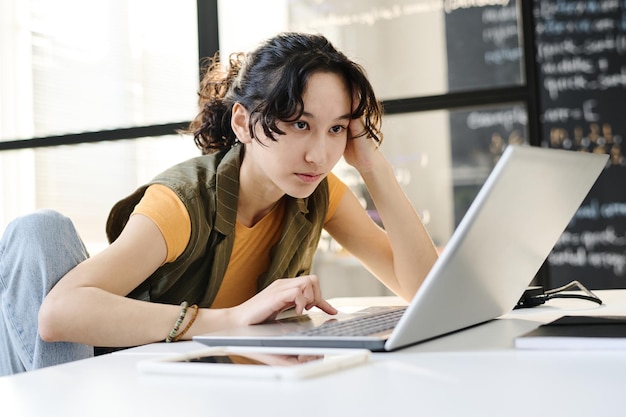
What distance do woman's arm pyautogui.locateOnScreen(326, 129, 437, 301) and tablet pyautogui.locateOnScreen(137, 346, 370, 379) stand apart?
2.91ft

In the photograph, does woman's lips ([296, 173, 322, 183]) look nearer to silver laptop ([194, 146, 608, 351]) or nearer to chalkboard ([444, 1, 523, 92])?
silver laptop ([194, 146, 608, 351])

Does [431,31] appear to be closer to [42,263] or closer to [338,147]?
[338,147]

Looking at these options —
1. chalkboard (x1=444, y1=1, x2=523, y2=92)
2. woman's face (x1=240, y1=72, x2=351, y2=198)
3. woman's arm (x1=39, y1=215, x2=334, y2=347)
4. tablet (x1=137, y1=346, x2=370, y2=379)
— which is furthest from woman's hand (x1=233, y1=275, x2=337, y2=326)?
chalkboard (x1=444, y1=1, x2=523, y2=92)

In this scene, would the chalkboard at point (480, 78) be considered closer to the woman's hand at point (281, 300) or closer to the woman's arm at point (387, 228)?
the woman's arm at point (387, 228)

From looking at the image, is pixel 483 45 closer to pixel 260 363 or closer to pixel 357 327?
pixel 357 327

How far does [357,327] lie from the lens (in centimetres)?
90

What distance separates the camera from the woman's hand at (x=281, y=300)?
1.04 m

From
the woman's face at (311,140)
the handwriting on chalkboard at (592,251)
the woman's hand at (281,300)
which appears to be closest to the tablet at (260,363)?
the woman's hand at (281,300)

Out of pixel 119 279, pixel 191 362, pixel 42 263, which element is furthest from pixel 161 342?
pixel 191 362

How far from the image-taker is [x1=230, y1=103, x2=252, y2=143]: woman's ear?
1549 millimetres

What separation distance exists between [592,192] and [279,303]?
214 cm

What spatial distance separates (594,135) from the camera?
289 cm

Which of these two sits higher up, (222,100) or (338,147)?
(222,100)

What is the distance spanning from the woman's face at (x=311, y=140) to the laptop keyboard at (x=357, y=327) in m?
0.44
